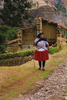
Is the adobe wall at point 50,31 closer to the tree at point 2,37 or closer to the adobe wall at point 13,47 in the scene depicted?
the adobe wall at point 13,47

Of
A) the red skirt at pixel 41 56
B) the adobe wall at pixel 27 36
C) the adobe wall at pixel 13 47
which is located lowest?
the adobe wall at pixel 13 47

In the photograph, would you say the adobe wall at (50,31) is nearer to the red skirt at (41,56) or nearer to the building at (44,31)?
the building at (44,31)

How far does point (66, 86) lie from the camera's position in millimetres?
3969

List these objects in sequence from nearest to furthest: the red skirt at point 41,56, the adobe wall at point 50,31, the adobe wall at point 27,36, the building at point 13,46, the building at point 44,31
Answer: the red skirt at point 41,56
the building at point 44,31
the adobe wall at point 50,31
the adobe wall at point 27,36
the building at point 13,46

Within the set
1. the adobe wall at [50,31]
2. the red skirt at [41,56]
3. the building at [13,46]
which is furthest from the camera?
the building at [13,46]

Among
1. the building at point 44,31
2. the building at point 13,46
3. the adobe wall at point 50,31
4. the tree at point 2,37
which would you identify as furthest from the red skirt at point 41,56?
the tree at point 2,37

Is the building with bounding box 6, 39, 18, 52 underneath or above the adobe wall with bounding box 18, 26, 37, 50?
underneath

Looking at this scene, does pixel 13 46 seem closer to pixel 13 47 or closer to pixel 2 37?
pixel 13 47

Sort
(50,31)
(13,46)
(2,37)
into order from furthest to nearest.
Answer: (2,37)
(13,46)
(50,31)

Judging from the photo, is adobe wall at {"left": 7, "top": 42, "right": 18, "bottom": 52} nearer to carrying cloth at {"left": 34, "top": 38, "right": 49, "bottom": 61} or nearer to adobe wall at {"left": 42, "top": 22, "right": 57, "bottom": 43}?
adobe wall at {"left": 42, "top": 22, "right": 57, "bottom": 43}

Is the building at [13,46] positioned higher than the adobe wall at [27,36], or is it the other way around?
the adobe wall at [27,36]

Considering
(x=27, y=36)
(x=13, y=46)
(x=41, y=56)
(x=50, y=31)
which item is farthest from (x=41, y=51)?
(x=13, y=46)

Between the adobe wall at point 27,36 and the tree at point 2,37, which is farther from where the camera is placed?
the tree at point 2,37

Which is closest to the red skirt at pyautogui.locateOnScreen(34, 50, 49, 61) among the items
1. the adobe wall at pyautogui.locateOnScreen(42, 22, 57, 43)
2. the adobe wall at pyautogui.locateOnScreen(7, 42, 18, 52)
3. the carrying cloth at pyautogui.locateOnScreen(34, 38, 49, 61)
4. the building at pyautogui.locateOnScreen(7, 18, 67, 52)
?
the carrying cloth at pyautogui.locateOnScreen(34, 38, 49, 61)
